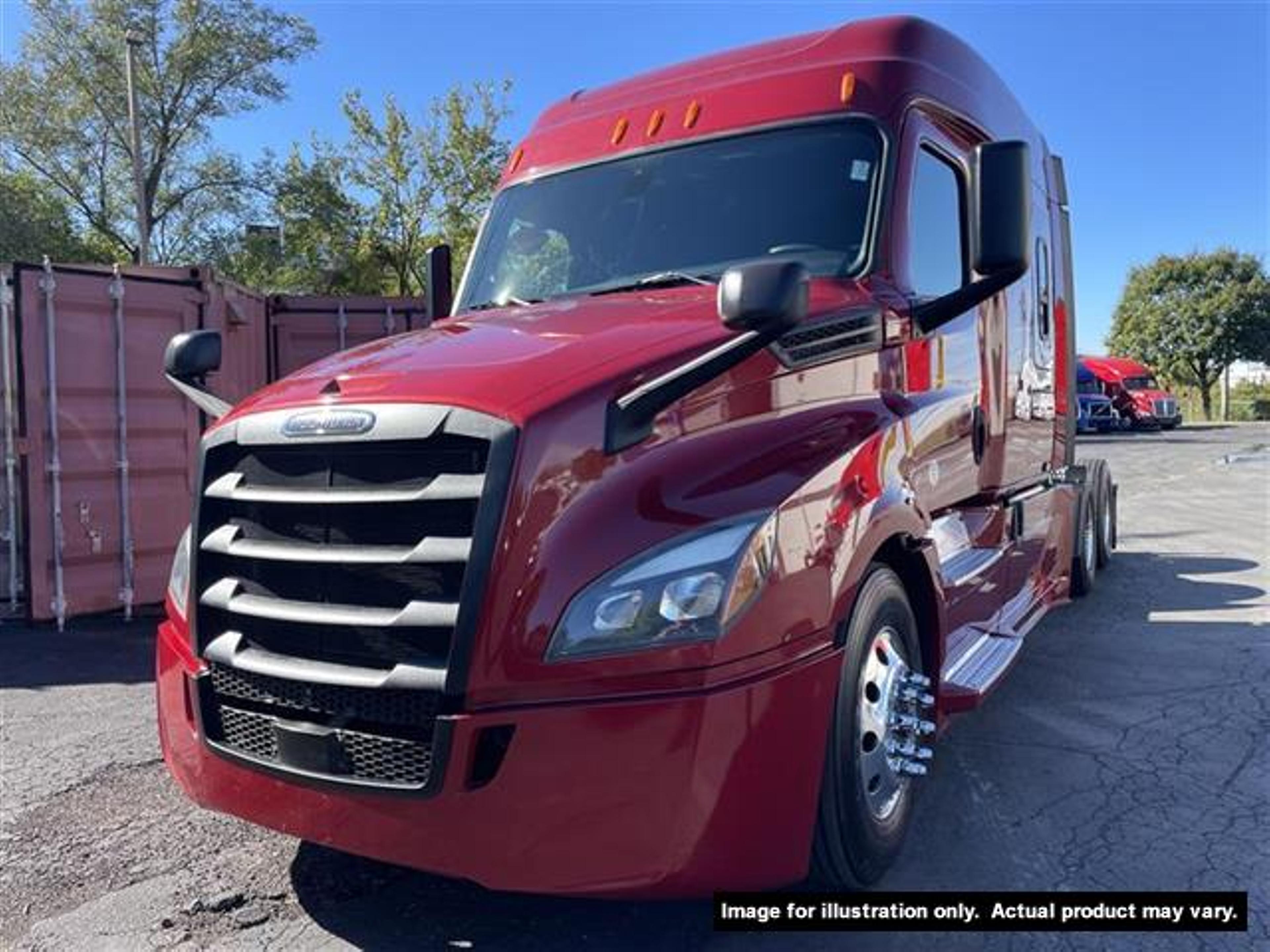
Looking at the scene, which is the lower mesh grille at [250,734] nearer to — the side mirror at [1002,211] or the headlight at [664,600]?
Result: the headlight at [664,600]

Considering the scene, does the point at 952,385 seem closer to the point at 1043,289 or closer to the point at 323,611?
the point at 1043,289

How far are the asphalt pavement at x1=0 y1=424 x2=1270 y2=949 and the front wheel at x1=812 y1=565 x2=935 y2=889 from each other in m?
0.23

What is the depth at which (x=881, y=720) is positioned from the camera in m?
3.33

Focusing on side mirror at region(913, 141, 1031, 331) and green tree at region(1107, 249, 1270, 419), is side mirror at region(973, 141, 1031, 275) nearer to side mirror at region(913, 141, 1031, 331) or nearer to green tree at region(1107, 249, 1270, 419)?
side mirror at region(913, 141, 1031, 331)

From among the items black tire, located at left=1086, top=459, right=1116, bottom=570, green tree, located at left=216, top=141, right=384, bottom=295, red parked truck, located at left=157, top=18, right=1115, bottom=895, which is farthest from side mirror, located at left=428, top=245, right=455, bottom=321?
green tree, located at left=216, top=141, right=384, bottom=295

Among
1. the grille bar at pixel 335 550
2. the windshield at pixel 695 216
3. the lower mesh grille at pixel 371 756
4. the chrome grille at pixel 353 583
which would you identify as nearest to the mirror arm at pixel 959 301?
the windshield at pixel 695 216

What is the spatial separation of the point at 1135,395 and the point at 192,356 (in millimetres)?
36224

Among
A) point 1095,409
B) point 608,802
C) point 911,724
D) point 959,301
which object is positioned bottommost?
point 911,724

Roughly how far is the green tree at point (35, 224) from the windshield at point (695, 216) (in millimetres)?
23320

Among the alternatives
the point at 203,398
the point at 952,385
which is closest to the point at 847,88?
the point at 952,385

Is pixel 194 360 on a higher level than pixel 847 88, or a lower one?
lower

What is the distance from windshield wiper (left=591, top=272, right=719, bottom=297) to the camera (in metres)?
3.78

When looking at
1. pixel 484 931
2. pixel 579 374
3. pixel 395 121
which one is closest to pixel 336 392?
pixel 579 374

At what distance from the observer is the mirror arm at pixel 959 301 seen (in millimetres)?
3689
